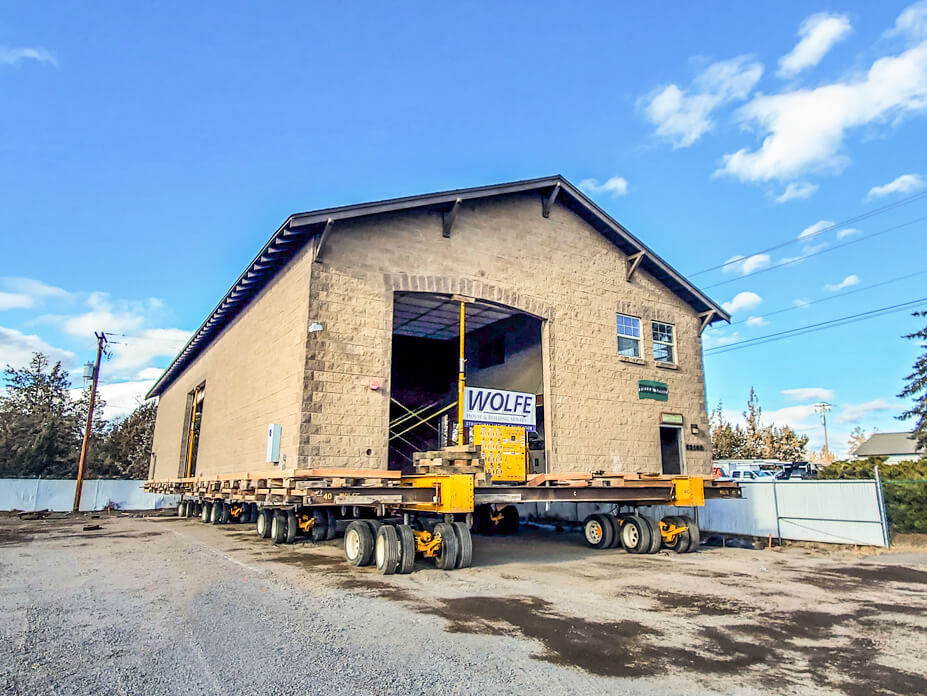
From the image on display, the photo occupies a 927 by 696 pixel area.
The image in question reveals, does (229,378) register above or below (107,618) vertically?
above

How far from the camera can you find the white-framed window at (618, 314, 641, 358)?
19.4 meters

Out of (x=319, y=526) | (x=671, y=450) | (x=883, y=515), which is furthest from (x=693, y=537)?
(x=319, y=526)

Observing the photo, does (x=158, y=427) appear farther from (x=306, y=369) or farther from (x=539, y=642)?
(x=539, y=642)

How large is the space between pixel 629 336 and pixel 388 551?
12.0 metres

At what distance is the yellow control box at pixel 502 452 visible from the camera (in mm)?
13102

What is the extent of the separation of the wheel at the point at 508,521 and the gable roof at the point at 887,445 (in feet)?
187

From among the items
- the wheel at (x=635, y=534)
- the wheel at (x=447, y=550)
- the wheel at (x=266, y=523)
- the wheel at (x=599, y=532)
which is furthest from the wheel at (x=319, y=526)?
the wheel at (x=635, y=534)

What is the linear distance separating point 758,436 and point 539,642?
48.8 m

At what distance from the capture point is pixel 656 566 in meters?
12.2

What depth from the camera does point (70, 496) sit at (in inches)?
1377

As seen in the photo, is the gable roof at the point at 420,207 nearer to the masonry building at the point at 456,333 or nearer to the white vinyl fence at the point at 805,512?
the masonry building at the point at 456,333

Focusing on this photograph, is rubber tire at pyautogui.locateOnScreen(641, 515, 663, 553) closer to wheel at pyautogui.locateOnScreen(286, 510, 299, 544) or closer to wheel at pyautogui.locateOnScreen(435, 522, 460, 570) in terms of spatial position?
wheel at pyautogui.locateOnScreen(435, 522, 460, 570)

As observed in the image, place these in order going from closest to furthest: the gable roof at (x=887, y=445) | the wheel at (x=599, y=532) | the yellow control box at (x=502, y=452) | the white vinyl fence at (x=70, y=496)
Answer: the yellow control box at (x=502, y=452) → the wheel at (x=599, y=532) → the white vinyl fence at (x=70, y=496) → the gable roof at (x=887, y=445)

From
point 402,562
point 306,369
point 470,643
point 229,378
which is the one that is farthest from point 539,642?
point 229,378
